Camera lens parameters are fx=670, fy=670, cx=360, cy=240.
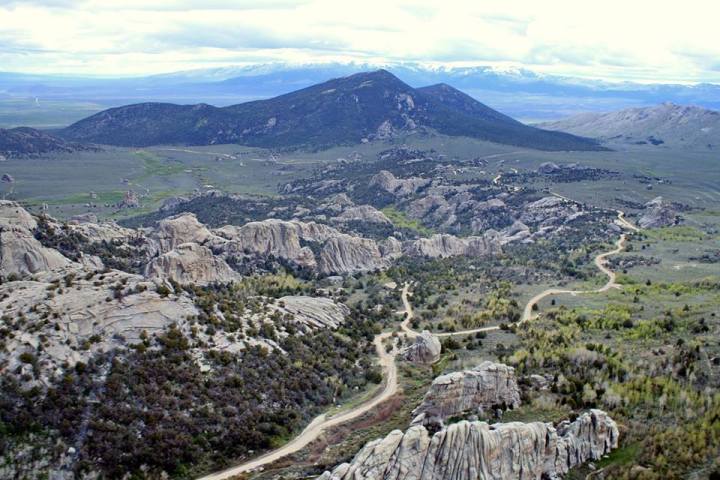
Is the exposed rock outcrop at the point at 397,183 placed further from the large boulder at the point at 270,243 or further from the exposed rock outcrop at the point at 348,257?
the exposed rock outcrop at the point at 348,257

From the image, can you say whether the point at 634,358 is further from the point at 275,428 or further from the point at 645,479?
the point at 275,428

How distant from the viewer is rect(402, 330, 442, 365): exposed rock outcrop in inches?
2331

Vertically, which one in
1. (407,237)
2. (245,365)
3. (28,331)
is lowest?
(407,237)

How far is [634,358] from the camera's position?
5316 centimetres

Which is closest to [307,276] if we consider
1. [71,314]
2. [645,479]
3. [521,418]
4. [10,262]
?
[10,262]

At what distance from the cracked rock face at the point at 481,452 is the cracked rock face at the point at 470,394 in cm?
476

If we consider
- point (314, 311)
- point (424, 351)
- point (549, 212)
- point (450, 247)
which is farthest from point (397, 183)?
point (424, 351)

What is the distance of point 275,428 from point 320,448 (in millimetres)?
3638


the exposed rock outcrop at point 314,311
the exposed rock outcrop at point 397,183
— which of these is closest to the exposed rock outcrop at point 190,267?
the exposed rock outcrop at point 314,311

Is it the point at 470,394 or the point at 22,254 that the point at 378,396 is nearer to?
the point at 470,394

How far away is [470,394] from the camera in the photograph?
45438 millimetres

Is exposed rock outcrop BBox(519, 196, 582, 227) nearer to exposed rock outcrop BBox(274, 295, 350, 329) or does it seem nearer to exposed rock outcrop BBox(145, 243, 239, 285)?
exposed rock outcrop BBox(145, 243, 239, 285)

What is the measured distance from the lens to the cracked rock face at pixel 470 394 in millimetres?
44844

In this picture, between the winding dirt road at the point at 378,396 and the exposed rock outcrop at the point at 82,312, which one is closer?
the winding dirt road at the point at 378,396
